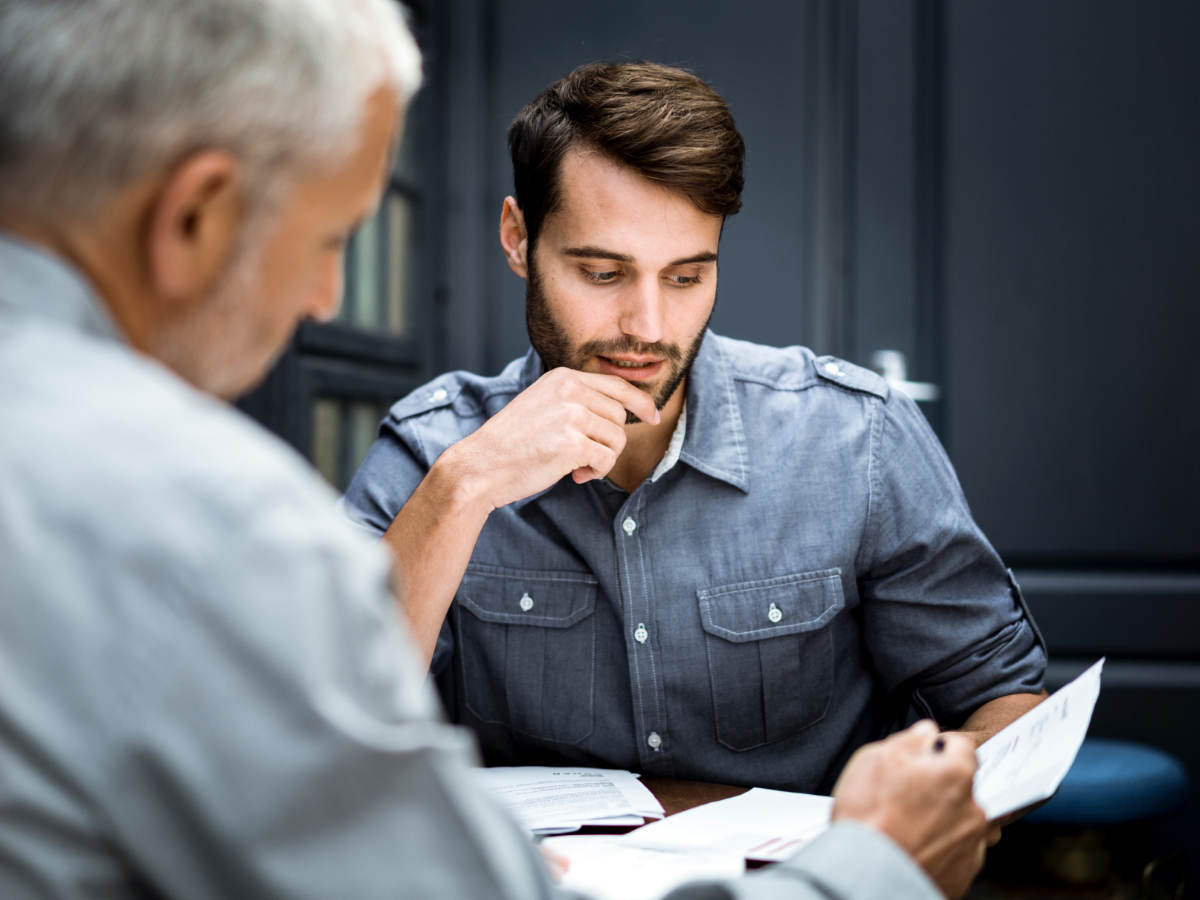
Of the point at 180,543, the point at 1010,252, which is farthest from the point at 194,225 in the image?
the point at 1010,252

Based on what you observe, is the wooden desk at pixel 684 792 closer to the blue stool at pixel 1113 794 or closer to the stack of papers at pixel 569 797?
the stack of papers at pixel 569 797

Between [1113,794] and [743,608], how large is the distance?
950 millimetres

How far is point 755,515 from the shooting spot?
55.6 inches

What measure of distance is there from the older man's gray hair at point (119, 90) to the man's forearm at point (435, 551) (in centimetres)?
74

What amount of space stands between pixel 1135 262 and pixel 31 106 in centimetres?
246

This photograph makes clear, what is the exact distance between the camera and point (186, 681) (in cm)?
46

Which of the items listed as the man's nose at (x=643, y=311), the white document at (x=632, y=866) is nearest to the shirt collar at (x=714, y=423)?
the man's nose at (x=643, y=311)

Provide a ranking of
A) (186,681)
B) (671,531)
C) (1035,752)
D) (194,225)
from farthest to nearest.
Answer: (671,531)
(1035,752)
(194,225)
(186,681)

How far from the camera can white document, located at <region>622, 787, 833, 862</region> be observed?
0.97 m

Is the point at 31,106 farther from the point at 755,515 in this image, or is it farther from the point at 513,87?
the point at 513,87

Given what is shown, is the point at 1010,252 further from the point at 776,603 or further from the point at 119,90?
the point at 119,90

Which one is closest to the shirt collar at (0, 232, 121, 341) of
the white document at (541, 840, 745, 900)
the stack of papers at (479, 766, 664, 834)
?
the white document at (541, 840, 745, 900)

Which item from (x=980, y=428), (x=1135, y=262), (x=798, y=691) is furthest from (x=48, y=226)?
(x=1135, y=262)

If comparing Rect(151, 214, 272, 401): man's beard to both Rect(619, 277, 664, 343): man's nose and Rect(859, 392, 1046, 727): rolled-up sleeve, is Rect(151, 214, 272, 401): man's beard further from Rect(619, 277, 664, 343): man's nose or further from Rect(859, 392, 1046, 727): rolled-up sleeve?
Rect(859, 392, 1046, 727): rolled-up sleeve
